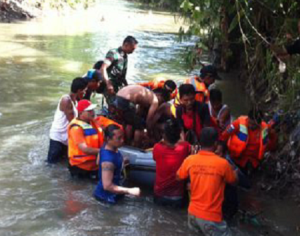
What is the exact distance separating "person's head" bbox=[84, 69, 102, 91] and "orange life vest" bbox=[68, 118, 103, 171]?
4.70 feet

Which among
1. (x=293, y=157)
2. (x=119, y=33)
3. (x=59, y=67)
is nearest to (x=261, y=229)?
(x=293, y=157)

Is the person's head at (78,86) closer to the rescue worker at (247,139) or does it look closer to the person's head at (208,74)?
the person's head at (208,74)

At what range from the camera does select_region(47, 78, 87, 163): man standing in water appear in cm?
604

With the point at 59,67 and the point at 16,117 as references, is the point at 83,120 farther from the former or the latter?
the point at 59,67

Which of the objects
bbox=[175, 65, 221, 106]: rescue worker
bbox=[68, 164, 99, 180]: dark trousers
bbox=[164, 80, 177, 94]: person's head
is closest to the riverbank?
bbox=[164, 80, 177, 94]: person's head

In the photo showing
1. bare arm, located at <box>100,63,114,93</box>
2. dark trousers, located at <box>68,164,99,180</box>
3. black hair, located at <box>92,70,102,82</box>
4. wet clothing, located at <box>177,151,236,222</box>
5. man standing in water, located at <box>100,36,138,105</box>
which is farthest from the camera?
man standing in water, located at <box>100,36,138,105</box>

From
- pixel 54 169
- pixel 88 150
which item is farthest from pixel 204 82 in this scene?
pixel 54 169

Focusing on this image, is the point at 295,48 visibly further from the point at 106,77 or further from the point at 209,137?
the point at 106,77

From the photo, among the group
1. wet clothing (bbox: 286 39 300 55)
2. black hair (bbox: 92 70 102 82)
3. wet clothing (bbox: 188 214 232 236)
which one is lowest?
wet clothing (bbox: 188 214 232 236)

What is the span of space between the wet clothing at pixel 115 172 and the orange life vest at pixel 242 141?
1428mm

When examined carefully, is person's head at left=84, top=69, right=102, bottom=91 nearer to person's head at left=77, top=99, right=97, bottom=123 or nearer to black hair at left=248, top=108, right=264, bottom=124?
person's head at left=77, top=99, right=97, bottom=123

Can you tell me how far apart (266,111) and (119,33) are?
15.6 metres

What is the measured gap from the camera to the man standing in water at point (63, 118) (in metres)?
6.04

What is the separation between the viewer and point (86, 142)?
541 cm
